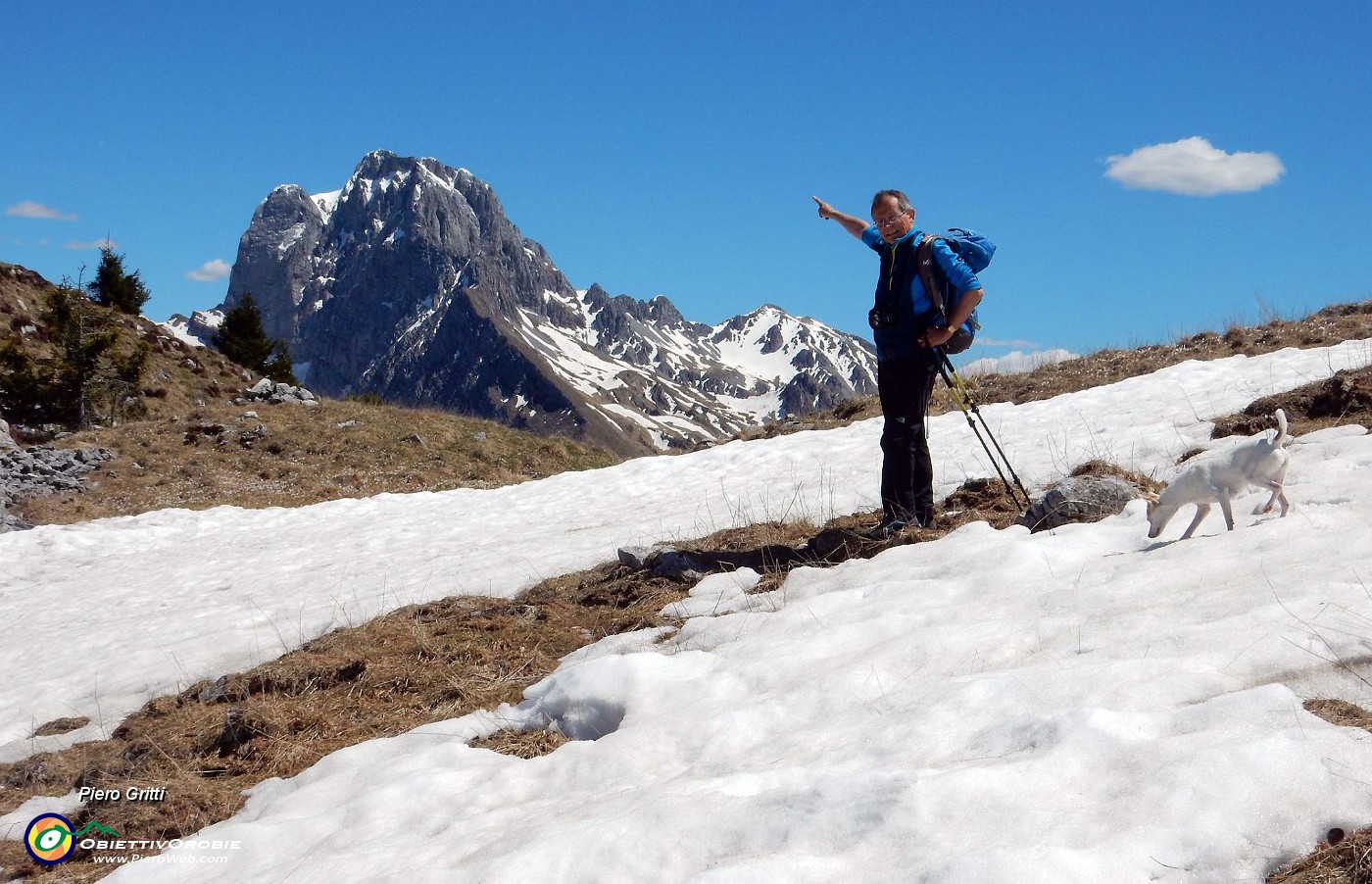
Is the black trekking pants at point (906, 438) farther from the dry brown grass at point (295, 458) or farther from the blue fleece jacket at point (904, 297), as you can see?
the dry brown grass at point (295, 458)

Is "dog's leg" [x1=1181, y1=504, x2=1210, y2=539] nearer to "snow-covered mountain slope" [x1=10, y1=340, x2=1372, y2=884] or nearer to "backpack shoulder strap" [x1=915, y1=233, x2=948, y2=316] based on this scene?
"snow-covered mountain slope" [x1=10, y1=340, x2=1372, y2=884]

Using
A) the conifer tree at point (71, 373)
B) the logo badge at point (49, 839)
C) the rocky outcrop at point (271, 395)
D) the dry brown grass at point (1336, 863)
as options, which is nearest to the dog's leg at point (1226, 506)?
the dry brown grass at point (1336, 863)

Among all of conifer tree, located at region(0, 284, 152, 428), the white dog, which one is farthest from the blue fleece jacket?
conifer tree, located at region(0, 284, 152, 428)

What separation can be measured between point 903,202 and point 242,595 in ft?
32.1

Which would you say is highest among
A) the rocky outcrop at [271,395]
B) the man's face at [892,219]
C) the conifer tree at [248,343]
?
the conifer tree at [248,343]

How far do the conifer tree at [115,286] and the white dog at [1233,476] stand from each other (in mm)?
51569

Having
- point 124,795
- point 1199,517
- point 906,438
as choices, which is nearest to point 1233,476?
point 1199,517

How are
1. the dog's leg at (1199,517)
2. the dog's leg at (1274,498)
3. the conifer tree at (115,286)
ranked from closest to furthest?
the dog's leg at (1274,498), the dog's leg at (1199,517), the conifer tree at (115,286)

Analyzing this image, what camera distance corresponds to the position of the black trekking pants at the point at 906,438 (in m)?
8.12

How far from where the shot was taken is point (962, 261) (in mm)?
7816

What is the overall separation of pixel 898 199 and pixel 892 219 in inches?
8.3

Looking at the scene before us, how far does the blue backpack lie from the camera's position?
7.80 meters

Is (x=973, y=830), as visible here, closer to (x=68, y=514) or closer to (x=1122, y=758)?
(x=1122, y=758)

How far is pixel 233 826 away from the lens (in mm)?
5121
